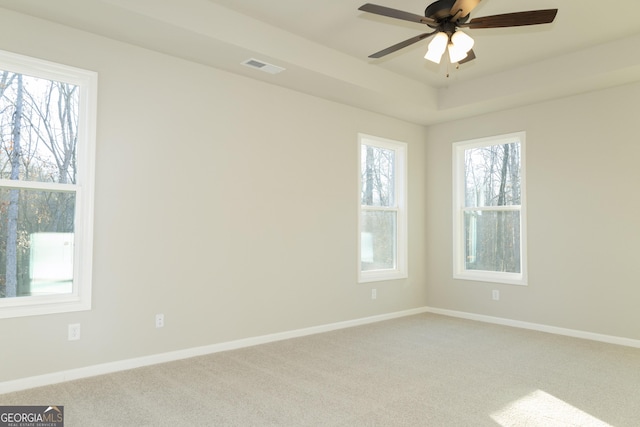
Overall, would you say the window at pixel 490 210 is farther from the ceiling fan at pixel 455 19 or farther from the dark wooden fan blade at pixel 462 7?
the dark wooden fan blade at pixel 462 7

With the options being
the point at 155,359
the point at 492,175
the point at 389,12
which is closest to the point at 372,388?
the point at 155,359

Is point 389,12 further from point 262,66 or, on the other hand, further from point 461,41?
point 262,66

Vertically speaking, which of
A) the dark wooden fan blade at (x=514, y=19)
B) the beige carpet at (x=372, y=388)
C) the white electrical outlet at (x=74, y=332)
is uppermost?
the dark wooden fan blade at (x=514, y=19)

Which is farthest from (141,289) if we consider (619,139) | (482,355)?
(619,139)

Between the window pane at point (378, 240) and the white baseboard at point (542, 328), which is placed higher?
the window pane at point (378, 240)

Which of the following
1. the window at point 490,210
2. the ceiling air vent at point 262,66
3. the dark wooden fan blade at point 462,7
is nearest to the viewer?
the dark wooden fan blade at point 462,7

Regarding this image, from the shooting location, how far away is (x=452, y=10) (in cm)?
272

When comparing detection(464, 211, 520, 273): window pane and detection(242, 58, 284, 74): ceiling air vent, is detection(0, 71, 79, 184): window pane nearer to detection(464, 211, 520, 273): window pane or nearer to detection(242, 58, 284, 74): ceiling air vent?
detection(242, 58, 284, 74): ceiling air vent

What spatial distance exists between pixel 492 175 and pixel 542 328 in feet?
6.53

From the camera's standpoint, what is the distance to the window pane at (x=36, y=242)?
309cm

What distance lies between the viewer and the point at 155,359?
12.0 ft

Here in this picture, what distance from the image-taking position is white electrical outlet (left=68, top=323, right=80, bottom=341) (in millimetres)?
3254

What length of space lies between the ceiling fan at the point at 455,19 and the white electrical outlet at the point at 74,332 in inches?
122

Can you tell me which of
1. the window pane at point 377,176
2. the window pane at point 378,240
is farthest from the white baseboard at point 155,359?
the window pane at point 377,176
